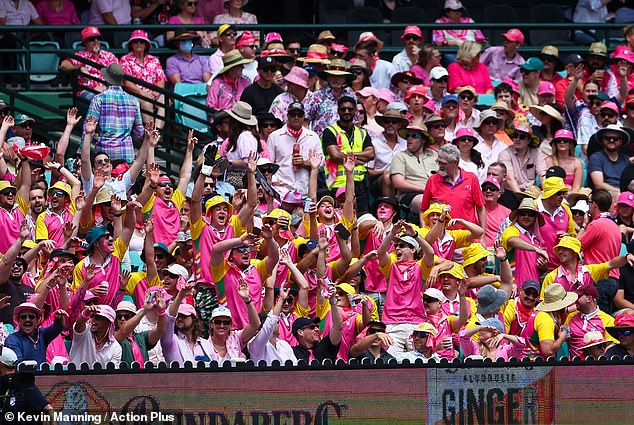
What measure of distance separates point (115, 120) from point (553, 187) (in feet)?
15.4

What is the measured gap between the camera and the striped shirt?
17.8m

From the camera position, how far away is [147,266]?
50.0 ft

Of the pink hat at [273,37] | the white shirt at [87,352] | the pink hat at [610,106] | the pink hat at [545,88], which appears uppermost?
the pink hat at [273,37]

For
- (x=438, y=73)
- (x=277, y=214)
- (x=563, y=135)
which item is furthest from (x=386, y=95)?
(x=277, y=214)

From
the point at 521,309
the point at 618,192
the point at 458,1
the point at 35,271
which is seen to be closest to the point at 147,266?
the point at 35,271

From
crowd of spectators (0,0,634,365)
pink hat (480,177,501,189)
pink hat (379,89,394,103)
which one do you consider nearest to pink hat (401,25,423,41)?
crowd of spectators (0,0,634,365)

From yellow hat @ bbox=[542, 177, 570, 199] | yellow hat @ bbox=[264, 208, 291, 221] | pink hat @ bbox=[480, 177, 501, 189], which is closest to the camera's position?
yellow hat @ bbox=[264, 208, 291, 221]

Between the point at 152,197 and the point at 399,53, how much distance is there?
5.23 m

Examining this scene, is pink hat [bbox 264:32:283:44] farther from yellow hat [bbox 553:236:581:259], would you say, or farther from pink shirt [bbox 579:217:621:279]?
yellow hat [bbox 553:236:581:259]

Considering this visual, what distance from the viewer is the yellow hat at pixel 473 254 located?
53.0 ft

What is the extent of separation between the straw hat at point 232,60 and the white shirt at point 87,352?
5989 millimetres

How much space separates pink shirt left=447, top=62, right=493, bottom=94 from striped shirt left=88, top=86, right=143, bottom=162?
Answer: 3950mm

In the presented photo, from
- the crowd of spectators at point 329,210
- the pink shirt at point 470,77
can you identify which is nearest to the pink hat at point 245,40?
the crowd of spectators at point 329,210

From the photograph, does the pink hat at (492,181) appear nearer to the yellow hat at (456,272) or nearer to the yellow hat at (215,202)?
the yellow hat at (456,272)
